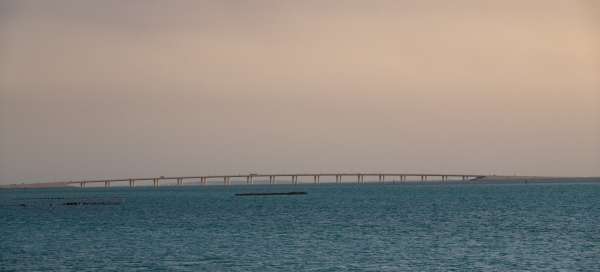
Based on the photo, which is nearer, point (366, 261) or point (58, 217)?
point (366, 261)

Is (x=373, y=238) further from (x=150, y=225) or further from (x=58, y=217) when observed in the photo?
(x=58, y=217)

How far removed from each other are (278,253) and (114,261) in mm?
10964

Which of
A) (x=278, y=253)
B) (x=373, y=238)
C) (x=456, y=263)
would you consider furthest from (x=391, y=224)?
(x=456, y=263)

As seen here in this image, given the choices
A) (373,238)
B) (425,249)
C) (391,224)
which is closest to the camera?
(425,249)

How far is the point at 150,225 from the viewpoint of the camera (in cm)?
9300

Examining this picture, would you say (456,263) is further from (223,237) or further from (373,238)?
(223,237)

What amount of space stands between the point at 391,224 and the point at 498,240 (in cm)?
2124

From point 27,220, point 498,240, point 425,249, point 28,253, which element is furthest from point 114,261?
point 27,220

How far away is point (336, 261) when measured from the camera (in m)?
55.0

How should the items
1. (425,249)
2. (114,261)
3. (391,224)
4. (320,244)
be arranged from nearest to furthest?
(114,261) → (425,249) → (320,244) → (391,224)

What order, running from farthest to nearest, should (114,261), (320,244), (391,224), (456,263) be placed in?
(391,224), (320,244), (114,261), (456,263)

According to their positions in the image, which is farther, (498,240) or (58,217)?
(58,217)

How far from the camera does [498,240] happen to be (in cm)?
6712

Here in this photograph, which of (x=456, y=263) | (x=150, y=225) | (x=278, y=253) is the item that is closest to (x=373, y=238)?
(x=278, y=253)
